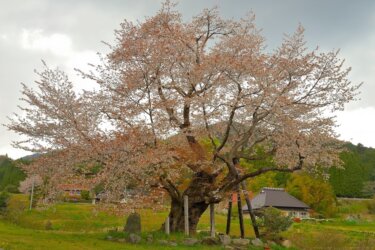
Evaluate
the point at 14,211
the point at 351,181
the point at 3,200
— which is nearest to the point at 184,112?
the point at 14,211

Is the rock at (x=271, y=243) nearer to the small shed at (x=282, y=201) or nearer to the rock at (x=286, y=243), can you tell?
the rock at (x=286, y=243)

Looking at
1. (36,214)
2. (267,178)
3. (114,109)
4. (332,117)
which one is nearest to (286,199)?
(267,178)

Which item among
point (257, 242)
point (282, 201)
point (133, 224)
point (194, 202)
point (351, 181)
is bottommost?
point (257, 242)

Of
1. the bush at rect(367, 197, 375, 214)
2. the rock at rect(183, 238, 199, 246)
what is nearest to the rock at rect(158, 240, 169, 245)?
the rock at rect(183, 238, 199, 246)

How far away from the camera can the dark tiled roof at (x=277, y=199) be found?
159 ft

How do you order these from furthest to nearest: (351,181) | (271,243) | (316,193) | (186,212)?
(351,181)
(316,193)
(271,243)
(186,212)

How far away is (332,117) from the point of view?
1823cm

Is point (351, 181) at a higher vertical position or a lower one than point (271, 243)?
higher

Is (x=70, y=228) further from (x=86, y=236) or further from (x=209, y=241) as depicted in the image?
(x=209, y=241)

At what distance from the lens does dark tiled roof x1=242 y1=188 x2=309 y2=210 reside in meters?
48.4

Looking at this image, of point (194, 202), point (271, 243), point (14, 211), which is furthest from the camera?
point (14, 211)

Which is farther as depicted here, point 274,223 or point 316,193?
point 316,193

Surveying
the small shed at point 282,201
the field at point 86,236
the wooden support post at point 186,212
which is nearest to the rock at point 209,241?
the field at point 86,236

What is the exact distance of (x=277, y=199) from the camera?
1934 inches
